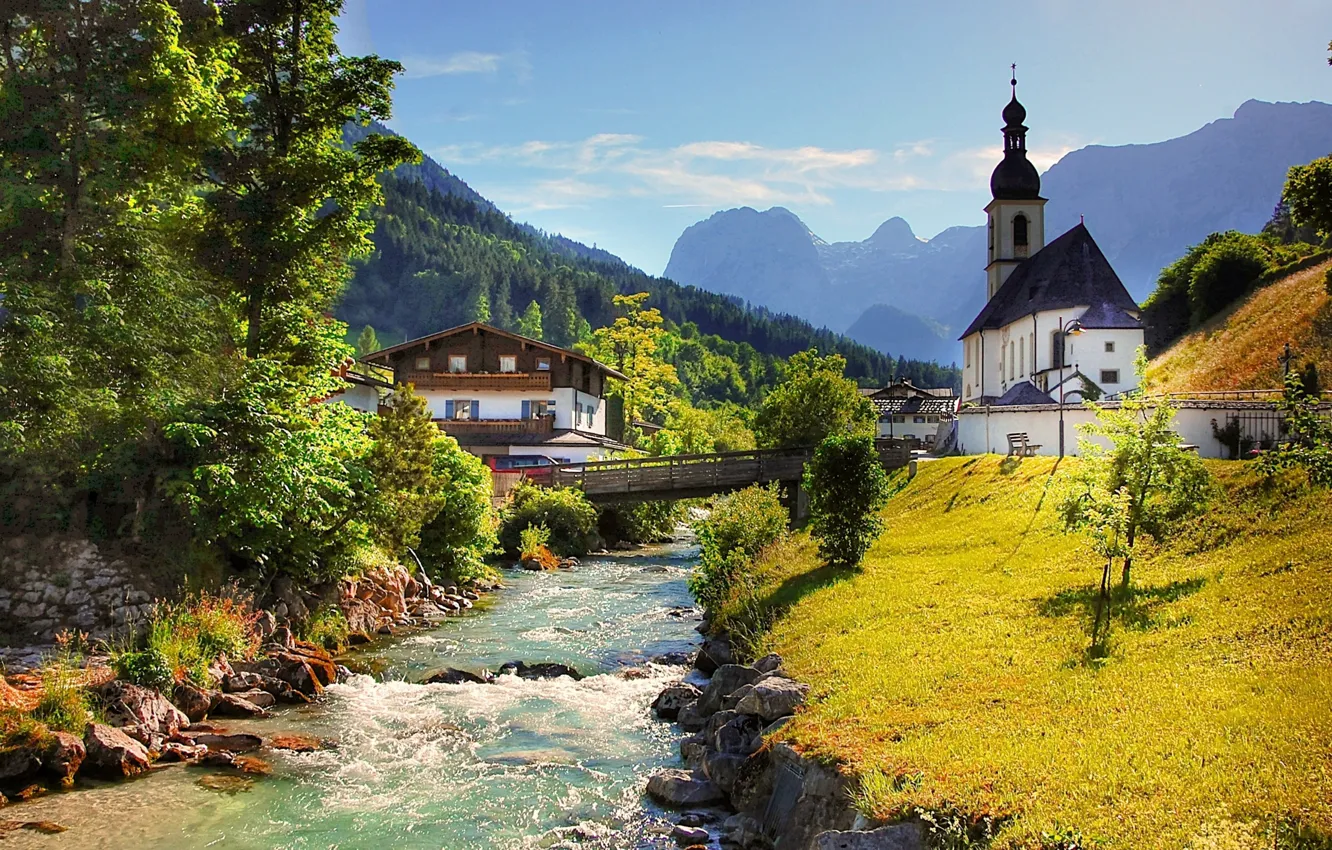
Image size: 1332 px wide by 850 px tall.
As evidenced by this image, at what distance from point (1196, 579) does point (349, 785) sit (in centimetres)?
1295

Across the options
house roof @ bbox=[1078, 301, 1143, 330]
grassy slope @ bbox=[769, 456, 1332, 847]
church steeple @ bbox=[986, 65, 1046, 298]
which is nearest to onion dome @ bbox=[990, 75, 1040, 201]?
church steeple @ bbox=[986, 65, 1046, 298]

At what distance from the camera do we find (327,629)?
21.4 metres

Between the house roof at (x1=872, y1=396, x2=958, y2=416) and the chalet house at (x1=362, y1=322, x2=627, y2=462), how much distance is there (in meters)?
45.2

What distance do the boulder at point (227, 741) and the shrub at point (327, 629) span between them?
6.35 m

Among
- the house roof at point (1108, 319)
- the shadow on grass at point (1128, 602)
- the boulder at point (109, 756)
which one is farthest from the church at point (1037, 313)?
Result: the boulder at point (109, 756)

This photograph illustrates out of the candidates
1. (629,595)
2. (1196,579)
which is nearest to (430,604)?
(629,595)

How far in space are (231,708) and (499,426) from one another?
153 feet

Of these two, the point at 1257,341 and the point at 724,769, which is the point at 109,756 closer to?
the point at 724,769

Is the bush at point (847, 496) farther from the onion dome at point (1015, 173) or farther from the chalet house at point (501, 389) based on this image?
the onion dome at point (1015, 173)

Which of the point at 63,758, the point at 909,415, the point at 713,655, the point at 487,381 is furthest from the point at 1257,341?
the point at 63,758

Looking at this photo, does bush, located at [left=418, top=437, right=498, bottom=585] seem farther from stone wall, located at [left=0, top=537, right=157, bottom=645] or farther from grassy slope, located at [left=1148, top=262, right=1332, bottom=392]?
grassy slope, located at [left=1148, top=262, right=1332, bottom=392]

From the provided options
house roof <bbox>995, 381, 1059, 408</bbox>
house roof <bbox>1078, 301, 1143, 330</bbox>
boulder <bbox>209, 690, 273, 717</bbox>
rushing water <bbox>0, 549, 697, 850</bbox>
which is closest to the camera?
rushing water <bbox>0, 549, 697, 850</bbox>

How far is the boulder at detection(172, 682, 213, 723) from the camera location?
15062mm

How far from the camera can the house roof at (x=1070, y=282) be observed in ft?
186
